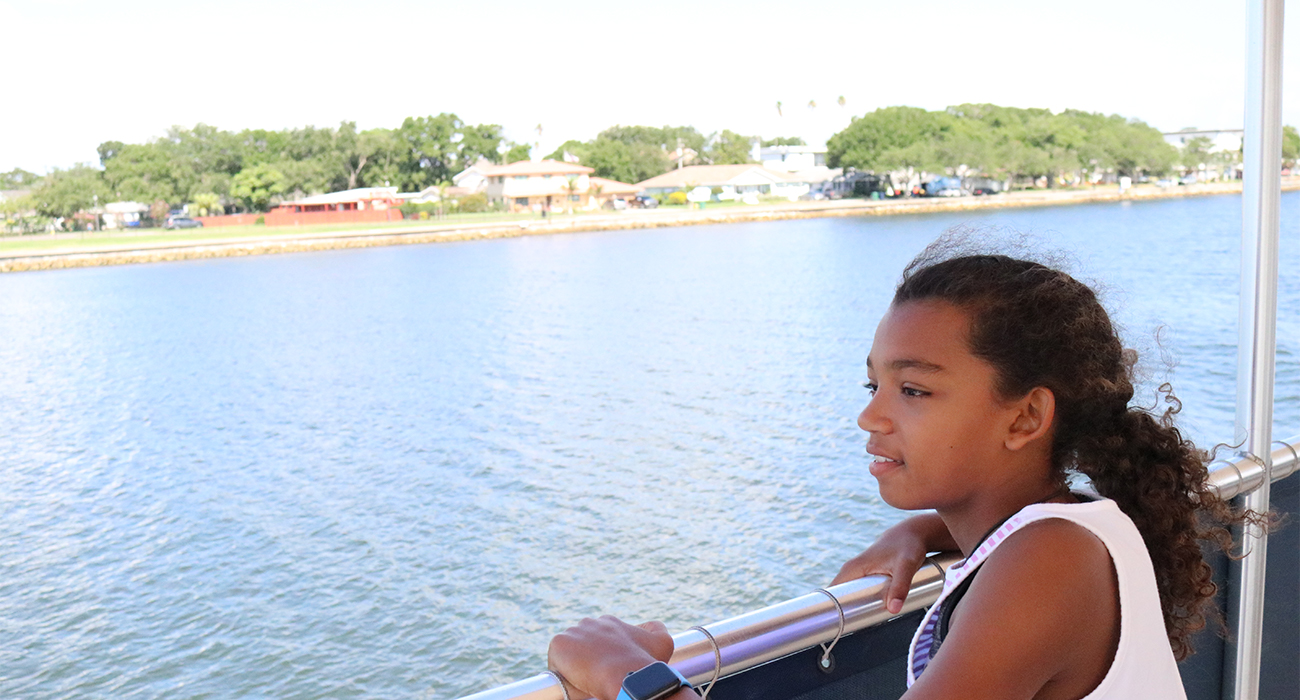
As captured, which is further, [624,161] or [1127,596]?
[624,161]

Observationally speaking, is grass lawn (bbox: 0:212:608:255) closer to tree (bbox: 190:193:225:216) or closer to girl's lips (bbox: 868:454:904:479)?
tree (bbox: 190:193:225:216)

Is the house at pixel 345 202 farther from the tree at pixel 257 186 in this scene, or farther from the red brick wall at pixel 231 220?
the red brick wall at pixel 231 220

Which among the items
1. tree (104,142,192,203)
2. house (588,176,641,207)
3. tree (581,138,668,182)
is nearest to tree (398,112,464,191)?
tree (581,138,668,182)

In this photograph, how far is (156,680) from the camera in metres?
7.69

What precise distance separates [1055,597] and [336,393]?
1706 centimetres

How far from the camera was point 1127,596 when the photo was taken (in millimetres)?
708

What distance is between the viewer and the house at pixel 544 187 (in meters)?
58.8

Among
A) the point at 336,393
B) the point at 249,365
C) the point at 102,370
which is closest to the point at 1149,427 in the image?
the point at 336,393

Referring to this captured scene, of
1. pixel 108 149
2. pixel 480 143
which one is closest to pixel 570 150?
pixel 480 143

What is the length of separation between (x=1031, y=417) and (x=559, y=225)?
49573 millimetres

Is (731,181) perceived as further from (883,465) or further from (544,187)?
(883,465)

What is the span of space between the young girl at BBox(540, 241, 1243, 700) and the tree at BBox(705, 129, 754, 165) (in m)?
70.9

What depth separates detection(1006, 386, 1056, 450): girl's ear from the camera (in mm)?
800

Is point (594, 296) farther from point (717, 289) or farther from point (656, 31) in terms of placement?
point (656, 31)
